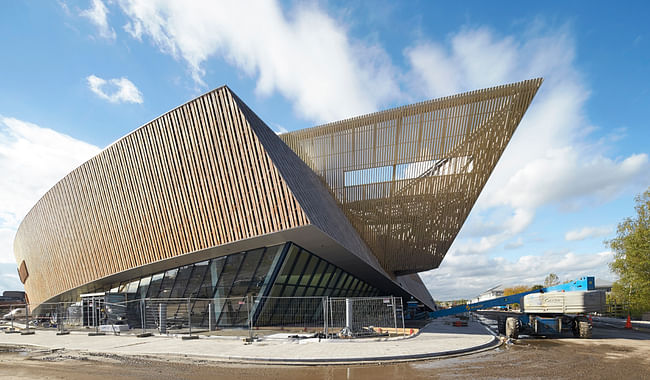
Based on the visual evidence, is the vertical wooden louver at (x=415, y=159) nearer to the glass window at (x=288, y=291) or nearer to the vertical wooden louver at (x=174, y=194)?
the glass window at (x=288, y=291)

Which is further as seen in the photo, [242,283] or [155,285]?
[155,285]

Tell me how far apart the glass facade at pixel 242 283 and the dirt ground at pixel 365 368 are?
6685 millimetres

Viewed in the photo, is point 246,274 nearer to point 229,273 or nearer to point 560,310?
point 229,273

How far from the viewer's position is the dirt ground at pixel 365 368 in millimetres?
9336

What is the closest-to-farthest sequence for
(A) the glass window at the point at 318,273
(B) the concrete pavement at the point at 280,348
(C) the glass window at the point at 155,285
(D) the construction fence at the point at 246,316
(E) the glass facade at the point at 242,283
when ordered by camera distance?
(B) the concrete pavement at the point at 280,348, (D) the construction fence at the point at 246,316, (E) the glass facade at the point at 242,283, (C) the glass window at the point at 155,285, (A) the glass window at the point at 318,273

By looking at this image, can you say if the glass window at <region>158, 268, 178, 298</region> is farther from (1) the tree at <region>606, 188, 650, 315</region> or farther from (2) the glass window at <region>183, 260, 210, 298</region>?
(1) the tree at <region>606, 188, 650, 315</region>

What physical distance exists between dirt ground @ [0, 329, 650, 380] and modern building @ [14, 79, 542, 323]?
6629 millimetres

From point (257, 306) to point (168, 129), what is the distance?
384 inches

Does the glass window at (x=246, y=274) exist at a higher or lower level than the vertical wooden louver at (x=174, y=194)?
lower

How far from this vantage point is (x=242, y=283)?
20.1 metres

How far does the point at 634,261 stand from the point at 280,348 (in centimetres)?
2674

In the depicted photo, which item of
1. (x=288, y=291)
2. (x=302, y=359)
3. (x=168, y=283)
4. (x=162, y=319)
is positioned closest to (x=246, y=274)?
(x=288, y=291)

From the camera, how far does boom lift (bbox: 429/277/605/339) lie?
58.5 ft

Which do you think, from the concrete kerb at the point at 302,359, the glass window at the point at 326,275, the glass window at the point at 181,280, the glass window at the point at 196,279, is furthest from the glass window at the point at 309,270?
the concrete kerb at the point at 302,359
